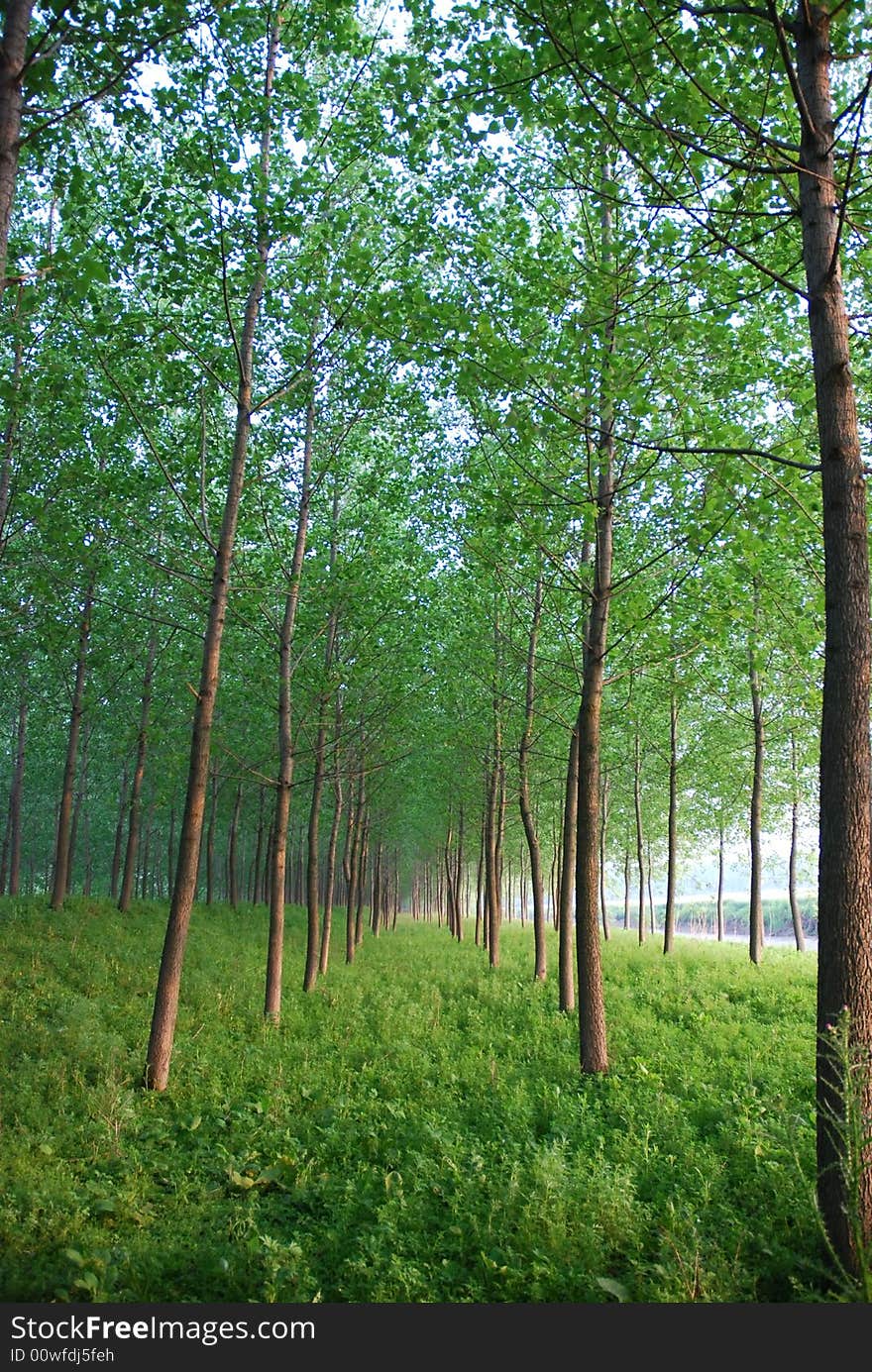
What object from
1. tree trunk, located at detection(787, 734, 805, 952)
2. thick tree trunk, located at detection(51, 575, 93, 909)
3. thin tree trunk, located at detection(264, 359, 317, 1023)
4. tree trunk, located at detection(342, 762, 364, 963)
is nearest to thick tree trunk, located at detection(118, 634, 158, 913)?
thick tree trunk, located at detection(51, 575, 93, 909)

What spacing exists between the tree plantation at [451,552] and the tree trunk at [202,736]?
0.06m

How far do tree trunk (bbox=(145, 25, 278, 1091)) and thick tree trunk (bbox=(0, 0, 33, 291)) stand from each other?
4.00 meters

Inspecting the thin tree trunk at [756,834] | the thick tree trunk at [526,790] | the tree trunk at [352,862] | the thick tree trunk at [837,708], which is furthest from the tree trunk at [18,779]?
the thick tree trunk at [837,708]

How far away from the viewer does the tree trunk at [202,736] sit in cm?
873

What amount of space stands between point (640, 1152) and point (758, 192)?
809 centimetres

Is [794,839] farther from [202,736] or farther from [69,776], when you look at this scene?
[69,776]

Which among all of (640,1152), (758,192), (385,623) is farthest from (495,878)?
(758,192)

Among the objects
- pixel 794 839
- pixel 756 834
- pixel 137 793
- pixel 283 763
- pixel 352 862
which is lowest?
pixel 352 862

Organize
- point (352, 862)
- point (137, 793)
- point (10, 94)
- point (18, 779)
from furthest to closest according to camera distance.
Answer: point (18, 779) → point (352, 862) → point (137, 793) → point (10, 94)

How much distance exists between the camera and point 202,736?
9.38 meters

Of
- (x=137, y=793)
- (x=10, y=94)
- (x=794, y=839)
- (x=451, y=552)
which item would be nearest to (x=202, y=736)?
(x=10, y=94)

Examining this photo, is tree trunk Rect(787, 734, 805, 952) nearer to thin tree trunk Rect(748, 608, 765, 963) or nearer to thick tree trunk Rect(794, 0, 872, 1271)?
thin tree trunk Rect(748, 608, 765, 963)

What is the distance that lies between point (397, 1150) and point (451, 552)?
12324mm

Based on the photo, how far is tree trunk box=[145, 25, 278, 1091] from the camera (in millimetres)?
8730
